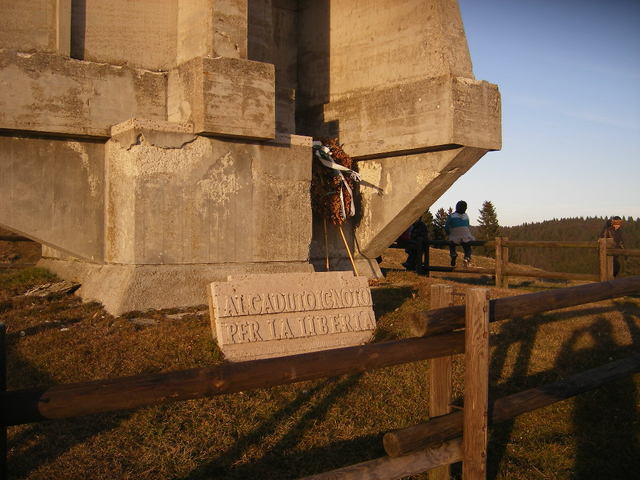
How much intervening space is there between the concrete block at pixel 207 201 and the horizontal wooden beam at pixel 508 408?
159 inches

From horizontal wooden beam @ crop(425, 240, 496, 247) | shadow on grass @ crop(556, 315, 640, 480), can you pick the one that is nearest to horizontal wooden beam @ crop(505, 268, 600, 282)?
horizontal wooden beam @ crop(425, 240, 496, 247)

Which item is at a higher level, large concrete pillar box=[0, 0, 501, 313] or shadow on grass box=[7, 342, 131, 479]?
large concrete pillar box=[0, 0, 501, 313]

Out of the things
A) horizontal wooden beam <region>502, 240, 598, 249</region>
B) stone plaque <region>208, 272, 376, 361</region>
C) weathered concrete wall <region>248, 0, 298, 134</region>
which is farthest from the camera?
horizontal wooden beam <region>502, 240, 598, 249</region>

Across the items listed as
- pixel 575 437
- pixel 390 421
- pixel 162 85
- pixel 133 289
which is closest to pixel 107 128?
pixel 162 85

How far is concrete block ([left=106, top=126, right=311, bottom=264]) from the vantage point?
705cm

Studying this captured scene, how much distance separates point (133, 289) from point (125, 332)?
79 cm

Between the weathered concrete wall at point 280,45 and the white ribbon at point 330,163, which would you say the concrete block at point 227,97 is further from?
the white ribbon at point 330,163

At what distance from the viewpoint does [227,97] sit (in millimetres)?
7250

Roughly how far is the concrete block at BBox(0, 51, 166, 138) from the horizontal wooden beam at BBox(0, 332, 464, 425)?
17.4ft

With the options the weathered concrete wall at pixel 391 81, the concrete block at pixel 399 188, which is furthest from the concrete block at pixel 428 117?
the concrete block at pixel 399 188

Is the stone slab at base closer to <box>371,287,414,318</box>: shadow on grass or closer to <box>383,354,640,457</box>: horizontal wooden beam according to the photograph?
<box>371,287,414,318</box>: shadow on grass

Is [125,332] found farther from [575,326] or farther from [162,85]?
[575,326]

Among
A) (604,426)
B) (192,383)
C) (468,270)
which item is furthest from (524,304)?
(468,270)

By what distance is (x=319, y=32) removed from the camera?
10.1 m
